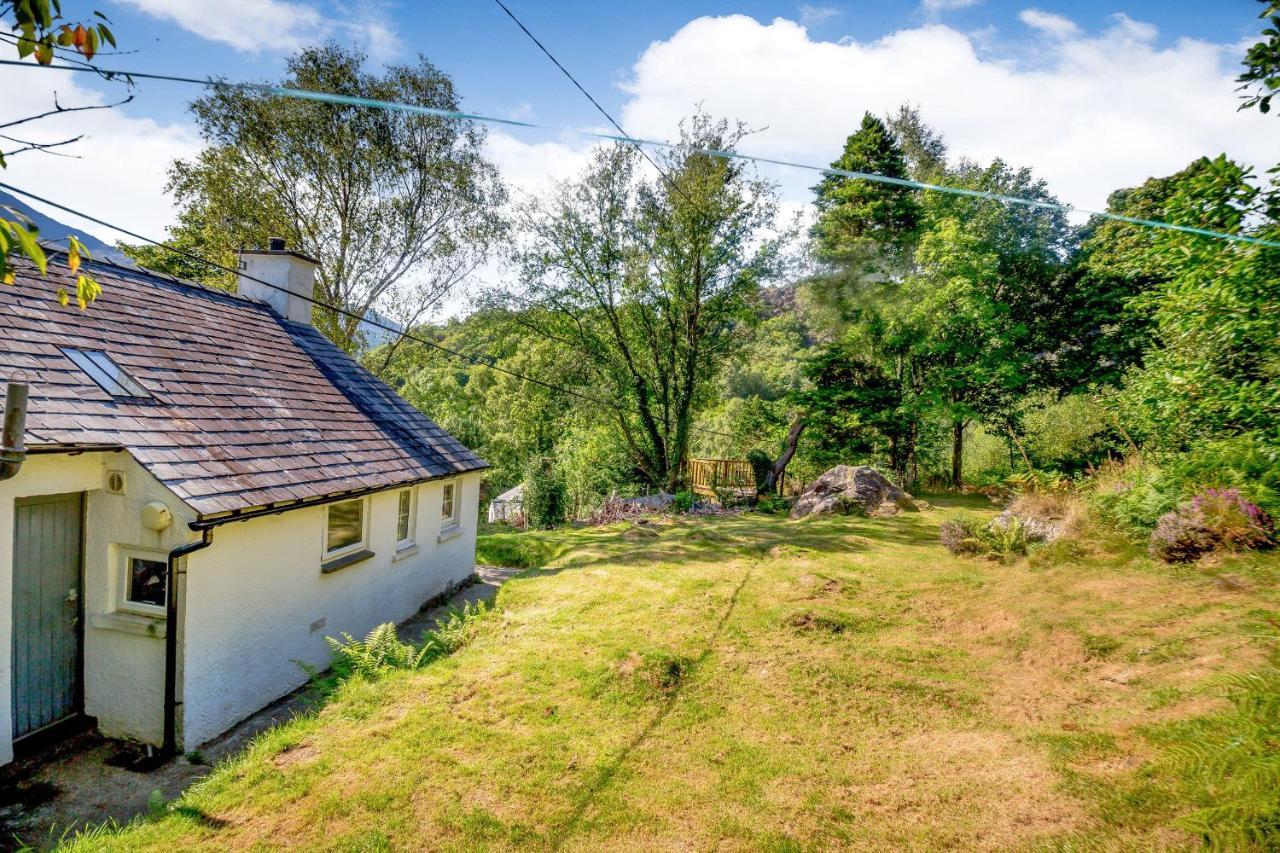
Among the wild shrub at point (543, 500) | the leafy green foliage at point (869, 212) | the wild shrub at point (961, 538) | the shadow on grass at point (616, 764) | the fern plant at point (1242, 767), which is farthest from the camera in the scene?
the leafy green foliage at point (869, 212)

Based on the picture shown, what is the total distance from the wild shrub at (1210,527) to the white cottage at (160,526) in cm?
1128

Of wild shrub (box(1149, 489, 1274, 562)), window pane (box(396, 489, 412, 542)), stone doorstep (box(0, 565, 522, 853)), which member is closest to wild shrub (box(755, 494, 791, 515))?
wild shrub (box(1149, 489, 1274, 562))

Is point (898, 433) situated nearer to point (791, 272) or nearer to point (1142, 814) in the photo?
point (791, 272)

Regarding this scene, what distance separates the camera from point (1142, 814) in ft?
11.2

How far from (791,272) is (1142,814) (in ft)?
65.6

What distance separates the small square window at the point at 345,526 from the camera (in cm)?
792

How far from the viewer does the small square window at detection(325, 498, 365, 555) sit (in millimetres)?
7918

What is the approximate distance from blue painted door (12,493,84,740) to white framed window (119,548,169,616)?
0.41 m

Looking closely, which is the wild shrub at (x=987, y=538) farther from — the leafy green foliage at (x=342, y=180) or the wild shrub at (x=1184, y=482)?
the leafy green foliage at (x=342, y=180)

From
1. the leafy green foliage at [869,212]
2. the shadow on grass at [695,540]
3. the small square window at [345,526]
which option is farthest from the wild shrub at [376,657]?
the leafy green foliage at [869,212]

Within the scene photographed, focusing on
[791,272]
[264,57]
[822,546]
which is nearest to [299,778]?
[264,57]

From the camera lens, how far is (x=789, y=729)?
5117mm

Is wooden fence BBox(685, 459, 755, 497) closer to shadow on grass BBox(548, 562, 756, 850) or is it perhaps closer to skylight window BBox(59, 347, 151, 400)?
shadow on grass BBox(548, 562, 756, 850)

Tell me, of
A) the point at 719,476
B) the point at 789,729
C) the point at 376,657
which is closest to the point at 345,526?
the point at 376,657
